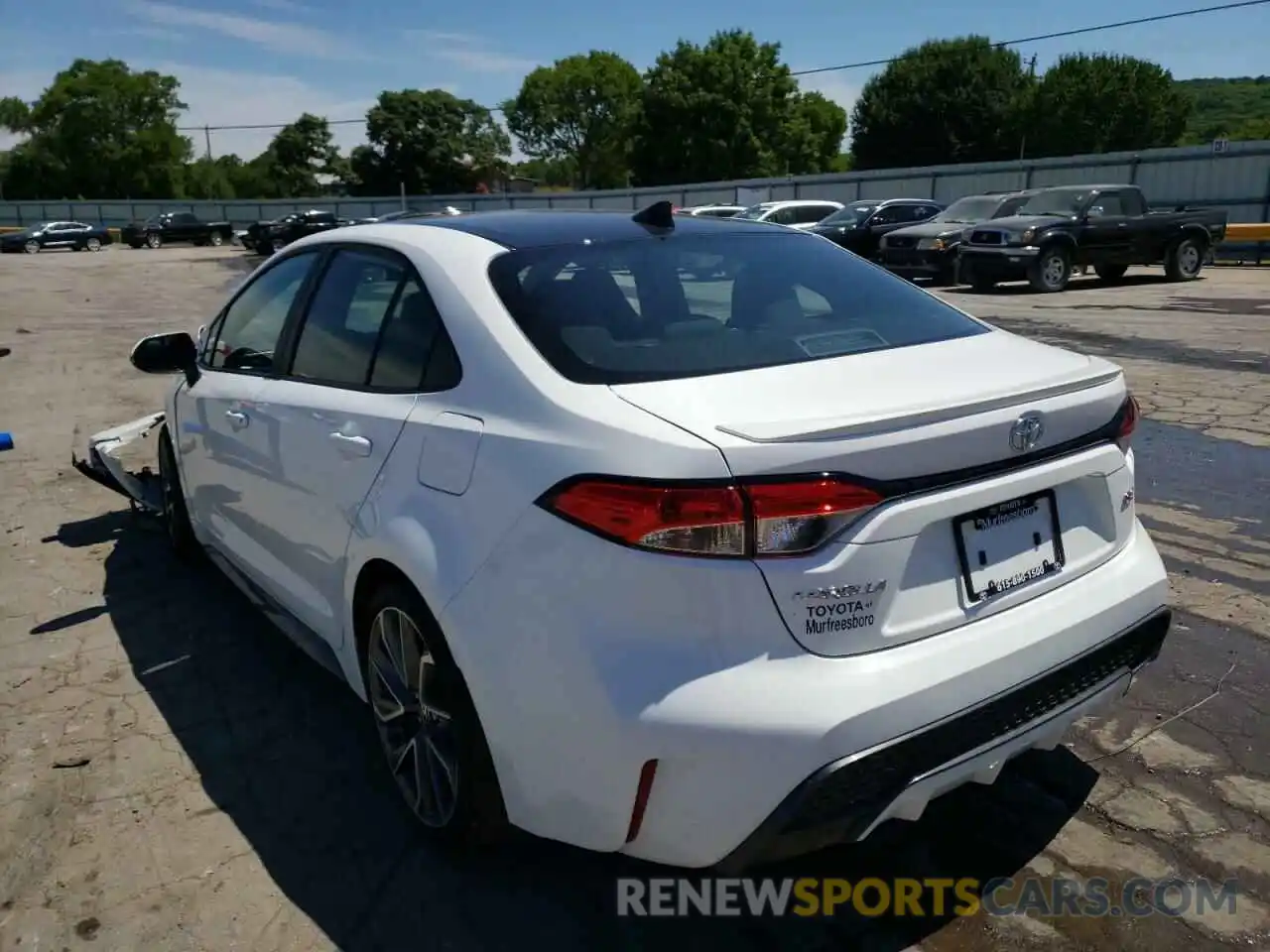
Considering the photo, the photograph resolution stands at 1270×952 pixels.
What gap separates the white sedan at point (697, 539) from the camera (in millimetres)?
2080

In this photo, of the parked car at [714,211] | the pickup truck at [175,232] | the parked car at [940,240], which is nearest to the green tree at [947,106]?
the parked car at [714,211]

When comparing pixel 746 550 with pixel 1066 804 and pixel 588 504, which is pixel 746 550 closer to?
pixel 588 504

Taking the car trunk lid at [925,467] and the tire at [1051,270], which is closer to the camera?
the car trunk lid at [925,467]

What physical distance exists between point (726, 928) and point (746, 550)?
1094mm

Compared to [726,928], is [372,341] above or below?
above

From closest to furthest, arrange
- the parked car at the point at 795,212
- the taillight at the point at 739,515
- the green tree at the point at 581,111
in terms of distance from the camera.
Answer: the taillight at the point at 739,515 < the parked car at the point at 795,212 < the green tree at the point at 581,111

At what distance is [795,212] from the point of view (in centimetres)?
2464

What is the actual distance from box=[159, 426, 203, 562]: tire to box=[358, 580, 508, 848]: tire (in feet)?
7.49

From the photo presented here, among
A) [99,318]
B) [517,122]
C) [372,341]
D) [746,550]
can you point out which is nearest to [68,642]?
[372,341]

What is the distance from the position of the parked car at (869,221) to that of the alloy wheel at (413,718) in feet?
65.1

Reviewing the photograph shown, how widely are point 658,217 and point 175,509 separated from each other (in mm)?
3018

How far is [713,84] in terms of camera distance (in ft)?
233

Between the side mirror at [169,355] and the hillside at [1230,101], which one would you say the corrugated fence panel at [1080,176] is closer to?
the side mirror at [169,355]

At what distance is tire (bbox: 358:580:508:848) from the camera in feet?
8.25
